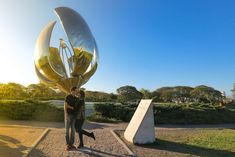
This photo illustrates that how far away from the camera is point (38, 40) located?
10984 millimetres

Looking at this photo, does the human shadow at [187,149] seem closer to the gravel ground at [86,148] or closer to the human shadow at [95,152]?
the gravel ground at [86,148]

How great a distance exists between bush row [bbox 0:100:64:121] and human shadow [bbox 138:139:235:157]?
27.5ft

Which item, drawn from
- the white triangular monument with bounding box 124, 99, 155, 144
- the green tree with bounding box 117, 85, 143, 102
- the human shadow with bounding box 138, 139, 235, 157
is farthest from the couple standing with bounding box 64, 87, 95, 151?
the green tree with bounding box 117, 85, 143, 102

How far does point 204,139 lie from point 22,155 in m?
7.18

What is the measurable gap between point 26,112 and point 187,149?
432 inches

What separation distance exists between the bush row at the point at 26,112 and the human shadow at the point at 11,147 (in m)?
6.80

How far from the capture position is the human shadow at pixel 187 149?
841 cm

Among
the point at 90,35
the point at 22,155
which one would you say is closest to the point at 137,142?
the point at 22,155

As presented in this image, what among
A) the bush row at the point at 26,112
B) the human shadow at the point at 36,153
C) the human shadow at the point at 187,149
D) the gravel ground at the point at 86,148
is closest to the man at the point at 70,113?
the gravel ground at the point at 86,148

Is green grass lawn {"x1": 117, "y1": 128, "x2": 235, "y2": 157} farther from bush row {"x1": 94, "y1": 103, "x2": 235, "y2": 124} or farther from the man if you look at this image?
bush row {"x1": 94, "y1": 103, "x2": 235, "y2": 124}

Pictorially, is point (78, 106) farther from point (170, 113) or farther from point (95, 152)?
point (170, 113)

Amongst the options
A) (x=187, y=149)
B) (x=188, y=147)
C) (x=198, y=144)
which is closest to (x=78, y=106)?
(x=187, y=149)

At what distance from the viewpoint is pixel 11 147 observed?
8109mm

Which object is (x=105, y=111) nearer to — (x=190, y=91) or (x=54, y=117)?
(x=54, y=117)
